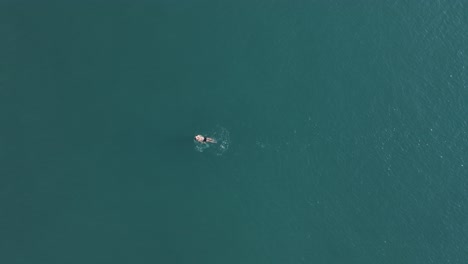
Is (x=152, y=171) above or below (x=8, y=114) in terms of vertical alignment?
below

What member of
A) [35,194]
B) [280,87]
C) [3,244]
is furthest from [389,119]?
[3,244]

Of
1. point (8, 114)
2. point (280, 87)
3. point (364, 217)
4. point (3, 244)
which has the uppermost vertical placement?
point (280, 87)

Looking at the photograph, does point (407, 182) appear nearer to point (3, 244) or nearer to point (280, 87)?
point (280, 87)

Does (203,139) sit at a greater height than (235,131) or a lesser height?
lesser

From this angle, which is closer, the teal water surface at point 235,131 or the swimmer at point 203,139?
the teal water surface at point 235,131

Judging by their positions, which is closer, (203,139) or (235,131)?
(203,139)

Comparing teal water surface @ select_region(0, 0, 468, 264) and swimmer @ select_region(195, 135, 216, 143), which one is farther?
swimmer @ select_region(195, 135, 216, 143)

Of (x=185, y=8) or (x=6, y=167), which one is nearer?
(x=6, y=167)
